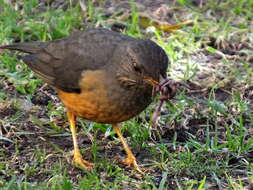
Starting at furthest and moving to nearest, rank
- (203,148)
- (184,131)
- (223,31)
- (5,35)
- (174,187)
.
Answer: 1. (223,31)
2. (5,35)
3. (184,131)
4. (203,148)
5. (174,187)

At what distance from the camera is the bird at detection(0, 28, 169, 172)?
6.07m

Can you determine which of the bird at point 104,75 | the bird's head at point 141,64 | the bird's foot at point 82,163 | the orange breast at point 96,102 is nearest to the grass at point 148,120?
the bird's foot at point 82,163

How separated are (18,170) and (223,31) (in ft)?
12.7

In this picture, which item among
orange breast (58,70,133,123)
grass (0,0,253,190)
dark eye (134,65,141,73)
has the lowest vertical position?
grass (0,0,253,190)

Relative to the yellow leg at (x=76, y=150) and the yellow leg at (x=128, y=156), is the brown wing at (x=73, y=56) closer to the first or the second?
the yellow leg at (x=76, y=150)

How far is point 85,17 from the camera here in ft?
29.8

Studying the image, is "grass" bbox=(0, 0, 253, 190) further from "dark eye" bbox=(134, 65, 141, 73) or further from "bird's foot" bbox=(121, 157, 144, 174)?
"dark eye" bbox=(134, 65, 141, 73)

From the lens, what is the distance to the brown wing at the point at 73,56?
21.1 ft

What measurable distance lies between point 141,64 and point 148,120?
51.9 inches

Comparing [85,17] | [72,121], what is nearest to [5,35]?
[85,17]

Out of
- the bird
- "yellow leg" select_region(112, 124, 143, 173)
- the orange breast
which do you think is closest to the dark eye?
the bird

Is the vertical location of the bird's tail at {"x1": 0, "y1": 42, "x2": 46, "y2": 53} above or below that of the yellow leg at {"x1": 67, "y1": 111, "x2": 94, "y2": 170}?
above

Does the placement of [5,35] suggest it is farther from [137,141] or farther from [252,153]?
[252,153]

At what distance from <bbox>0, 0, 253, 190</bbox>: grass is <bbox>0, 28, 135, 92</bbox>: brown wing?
20.9 inches
